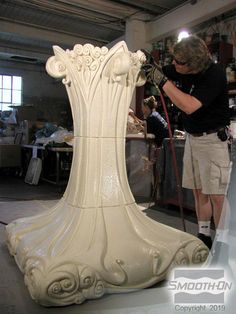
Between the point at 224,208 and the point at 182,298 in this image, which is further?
the point at 224,208

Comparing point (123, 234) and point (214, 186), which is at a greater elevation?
point (214, 186)

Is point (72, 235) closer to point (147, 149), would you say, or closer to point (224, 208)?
point (224, 208)

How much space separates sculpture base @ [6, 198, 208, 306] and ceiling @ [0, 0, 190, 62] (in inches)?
151

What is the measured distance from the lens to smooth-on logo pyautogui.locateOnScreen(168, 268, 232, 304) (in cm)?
143

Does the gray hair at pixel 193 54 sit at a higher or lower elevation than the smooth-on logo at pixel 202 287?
higher

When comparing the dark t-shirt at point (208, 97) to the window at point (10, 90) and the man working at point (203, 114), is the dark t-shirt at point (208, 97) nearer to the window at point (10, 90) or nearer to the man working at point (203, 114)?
the man working at point (203, 114)

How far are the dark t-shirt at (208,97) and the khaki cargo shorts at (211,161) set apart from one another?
0.07 meters

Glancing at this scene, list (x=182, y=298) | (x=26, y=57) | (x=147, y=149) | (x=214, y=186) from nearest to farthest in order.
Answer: (x=182, y=298) < (x=214, y=186) < (x=147, y=149) < (x=26, y=57)

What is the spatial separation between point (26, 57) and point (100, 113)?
6.66 m

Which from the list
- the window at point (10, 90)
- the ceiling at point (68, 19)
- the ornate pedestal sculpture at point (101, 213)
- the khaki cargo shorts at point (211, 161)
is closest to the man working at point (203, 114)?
the khaki cargo shorts at point (211, 161)

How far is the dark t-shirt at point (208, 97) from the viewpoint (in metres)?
1.76

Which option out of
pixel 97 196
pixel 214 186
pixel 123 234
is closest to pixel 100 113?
pixel 97 196

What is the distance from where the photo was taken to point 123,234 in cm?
168

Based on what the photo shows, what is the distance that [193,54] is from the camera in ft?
5.85
